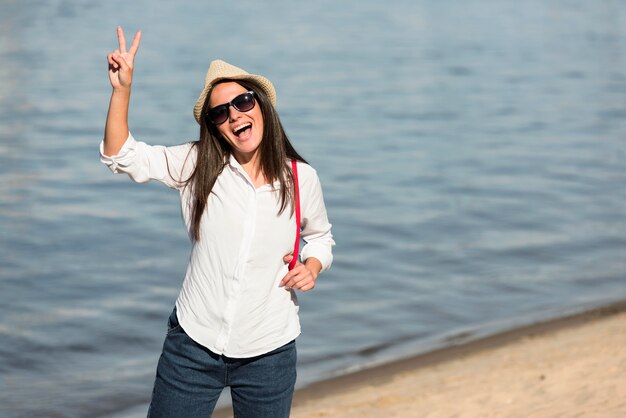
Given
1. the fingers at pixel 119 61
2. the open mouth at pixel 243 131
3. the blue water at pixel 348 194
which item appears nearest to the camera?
the fingers at pixel 119 61

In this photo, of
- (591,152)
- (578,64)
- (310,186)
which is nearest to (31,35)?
(578,64)

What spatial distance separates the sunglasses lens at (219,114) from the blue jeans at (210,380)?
2.11ft

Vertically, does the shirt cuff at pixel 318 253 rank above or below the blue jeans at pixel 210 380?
above

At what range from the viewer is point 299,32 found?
23.9 metres

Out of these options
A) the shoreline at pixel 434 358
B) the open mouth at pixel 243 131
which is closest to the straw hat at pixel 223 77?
the open mouth at pixel 243 131

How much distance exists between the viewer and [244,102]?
3609mm

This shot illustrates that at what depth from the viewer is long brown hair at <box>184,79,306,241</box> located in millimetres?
3604

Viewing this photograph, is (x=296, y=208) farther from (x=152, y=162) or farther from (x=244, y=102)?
(x=152, y=162)

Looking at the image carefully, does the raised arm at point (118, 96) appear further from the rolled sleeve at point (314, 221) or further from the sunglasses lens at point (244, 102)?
the rolled sleeve at point (314, 221)

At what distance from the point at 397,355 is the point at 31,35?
1646 centimetres

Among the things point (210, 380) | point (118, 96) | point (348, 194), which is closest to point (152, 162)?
point (118, 96)

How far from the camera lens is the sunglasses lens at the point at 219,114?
11.8 feet

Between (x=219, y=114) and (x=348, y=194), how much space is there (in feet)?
26.8

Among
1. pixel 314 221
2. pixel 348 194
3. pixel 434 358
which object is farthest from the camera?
pixel 348 194
